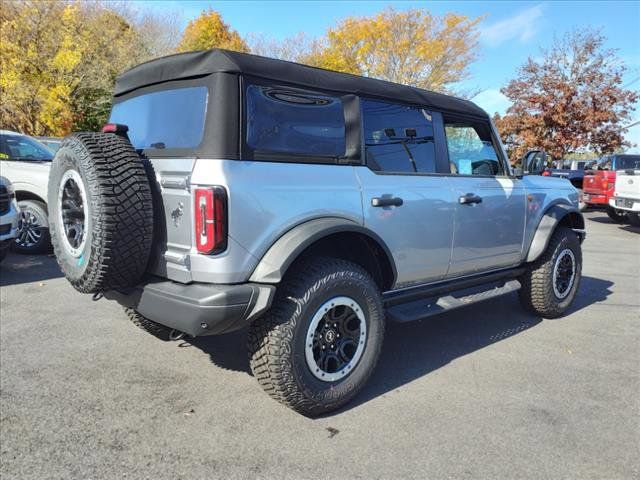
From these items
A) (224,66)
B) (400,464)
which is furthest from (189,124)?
(400,464)

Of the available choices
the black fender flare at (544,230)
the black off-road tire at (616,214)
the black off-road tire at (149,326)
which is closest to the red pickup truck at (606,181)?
the black off-road tire at (616,214)

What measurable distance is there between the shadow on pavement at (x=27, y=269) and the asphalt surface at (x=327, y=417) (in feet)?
4.62

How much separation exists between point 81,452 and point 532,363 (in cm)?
322

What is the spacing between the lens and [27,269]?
6562 millimetres

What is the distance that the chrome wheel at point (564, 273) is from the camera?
500 cm

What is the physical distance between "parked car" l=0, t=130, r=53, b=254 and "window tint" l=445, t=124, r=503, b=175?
577 cm

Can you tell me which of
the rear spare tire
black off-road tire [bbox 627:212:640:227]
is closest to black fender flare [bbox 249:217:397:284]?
the rear spare tire

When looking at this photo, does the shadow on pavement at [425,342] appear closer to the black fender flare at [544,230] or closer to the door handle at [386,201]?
the black fender flare at [544,230]

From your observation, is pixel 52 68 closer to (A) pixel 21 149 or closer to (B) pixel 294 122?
(A) pixel 21 149

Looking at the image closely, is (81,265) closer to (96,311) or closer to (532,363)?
(96,311)

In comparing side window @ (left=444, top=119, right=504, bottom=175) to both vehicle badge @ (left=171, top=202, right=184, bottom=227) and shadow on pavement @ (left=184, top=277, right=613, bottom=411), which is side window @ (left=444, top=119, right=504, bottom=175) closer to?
shadow on pavement @ (left=184, top=277, right=613, bottom=411)

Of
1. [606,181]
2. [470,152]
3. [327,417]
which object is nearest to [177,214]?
[327,417]

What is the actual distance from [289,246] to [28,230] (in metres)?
6.16

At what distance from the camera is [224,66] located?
2701mm
